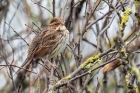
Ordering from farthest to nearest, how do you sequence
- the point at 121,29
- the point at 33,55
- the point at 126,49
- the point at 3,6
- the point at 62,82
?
the point at 3,6 → the point at 33,55 → the point at 62,82 → the point at 121,29 → the point at 126,49

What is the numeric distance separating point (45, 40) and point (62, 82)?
208cm

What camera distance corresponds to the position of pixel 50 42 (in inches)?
199

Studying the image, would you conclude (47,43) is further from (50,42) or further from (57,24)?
(57,24)

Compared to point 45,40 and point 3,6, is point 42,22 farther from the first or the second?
point 45,40

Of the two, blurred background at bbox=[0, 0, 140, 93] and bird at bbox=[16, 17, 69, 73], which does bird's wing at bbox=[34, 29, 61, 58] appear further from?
blurred background at bbox=[0, 0, 140, 93]

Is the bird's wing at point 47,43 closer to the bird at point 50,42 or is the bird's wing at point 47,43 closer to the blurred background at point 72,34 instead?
the bird at point 50,42

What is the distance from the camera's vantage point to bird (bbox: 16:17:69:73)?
4.85 metres

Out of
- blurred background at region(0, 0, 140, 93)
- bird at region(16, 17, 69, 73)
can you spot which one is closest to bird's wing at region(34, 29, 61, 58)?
bird at region(16, 17, 69, 73)

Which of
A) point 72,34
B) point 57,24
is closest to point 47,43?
point 57,24

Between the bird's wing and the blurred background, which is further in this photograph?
the bird's wing

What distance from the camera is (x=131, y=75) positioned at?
2693mm

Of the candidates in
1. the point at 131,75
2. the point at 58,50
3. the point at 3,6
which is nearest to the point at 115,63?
the point at 131,75

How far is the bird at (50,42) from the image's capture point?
485cm

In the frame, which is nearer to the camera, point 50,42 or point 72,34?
point 50,42
